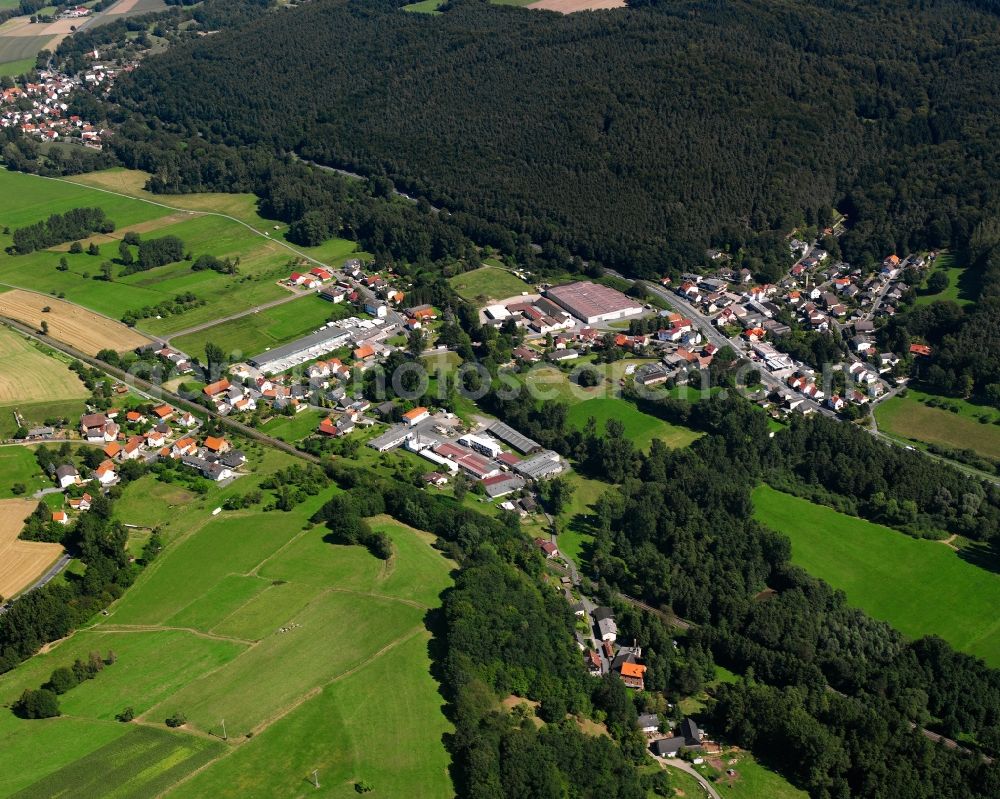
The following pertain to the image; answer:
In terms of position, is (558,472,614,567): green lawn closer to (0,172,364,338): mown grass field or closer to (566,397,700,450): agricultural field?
(566,397,700,450): agricultural field

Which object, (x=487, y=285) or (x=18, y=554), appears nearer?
(x=18, y=554)

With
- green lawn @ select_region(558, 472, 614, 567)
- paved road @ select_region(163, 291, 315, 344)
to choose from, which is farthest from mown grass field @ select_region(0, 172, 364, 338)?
green lawn @ select_region(558, 472, 614, 567)

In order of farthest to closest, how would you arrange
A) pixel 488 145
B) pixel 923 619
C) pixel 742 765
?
pixel 488 145, pixel 923 619, pixel 742 765

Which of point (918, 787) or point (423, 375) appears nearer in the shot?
point (918, 787)

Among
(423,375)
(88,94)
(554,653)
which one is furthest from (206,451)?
(88,94)

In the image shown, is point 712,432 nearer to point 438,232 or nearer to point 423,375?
point 423,375

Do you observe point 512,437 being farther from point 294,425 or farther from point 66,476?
point 66,476

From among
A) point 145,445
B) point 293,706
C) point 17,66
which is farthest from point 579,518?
point 17,66
